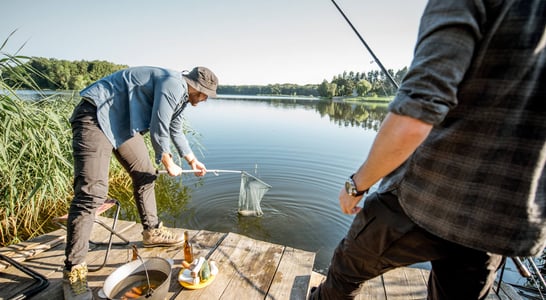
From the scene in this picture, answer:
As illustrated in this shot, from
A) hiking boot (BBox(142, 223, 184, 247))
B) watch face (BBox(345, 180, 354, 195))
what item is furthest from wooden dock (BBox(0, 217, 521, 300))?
watch face (BBox(345, 180, 354, 195))

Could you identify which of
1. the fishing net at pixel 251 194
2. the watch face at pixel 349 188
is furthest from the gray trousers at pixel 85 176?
the fishing net at pixel 251 194

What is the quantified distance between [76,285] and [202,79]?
66.4 inches

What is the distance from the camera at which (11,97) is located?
249 centimetres

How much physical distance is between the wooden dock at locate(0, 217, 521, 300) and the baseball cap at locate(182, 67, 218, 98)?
1383mm

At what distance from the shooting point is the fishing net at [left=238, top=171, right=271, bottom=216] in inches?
152

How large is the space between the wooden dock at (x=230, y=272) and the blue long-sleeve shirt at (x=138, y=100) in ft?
3.32

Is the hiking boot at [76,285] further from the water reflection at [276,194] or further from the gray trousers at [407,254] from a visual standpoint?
the water reflection at [276,194]

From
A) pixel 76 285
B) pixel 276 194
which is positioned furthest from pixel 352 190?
pixel 276 194

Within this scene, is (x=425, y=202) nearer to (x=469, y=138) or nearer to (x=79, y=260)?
(x=469, y=138)

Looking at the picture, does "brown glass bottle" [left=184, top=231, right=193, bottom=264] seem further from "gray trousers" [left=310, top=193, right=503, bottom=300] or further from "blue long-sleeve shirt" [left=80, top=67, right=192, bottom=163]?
"gray trousers" [left=310, top=193, right=503, bottom=300]

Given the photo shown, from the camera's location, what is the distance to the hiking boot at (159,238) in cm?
219

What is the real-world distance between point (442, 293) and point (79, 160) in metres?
2.10

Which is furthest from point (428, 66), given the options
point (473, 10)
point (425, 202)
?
point (425, 202)

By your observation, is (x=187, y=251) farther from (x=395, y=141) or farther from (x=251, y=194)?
(x=251, y=194)
